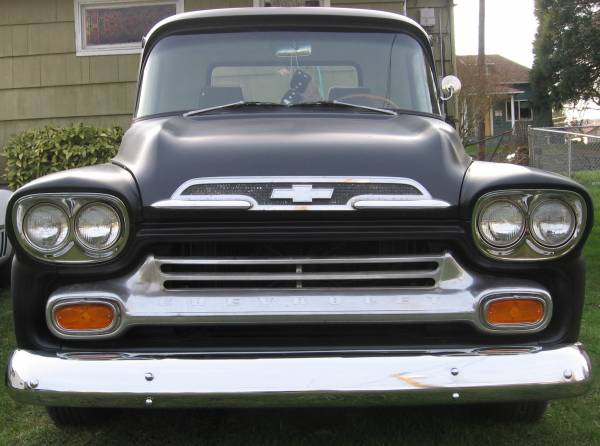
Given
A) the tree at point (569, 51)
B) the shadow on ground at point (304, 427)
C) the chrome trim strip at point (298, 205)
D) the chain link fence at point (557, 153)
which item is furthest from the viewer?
the tree at point (569, 51)

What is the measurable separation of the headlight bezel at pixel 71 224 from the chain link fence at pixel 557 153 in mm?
11163

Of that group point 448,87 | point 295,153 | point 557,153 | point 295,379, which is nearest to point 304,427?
point 295,379

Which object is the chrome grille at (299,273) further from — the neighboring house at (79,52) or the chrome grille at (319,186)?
the neighboring house at (79,52)

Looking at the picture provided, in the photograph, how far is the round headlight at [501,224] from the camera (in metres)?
2.50

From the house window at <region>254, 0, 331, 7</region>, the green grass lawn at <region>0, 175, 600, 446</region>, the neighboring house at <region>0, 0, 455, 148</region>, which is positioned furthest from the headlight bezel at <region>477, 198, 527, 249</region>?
the neighboring house at <region>0, 0, 455, 148</region>

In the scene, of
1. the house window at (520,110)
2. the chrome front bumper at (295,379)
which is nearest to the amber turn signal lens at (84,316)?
the chrome front bumper at (295,379)

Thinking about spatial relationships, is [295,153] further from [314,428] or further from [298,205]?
[314,428]

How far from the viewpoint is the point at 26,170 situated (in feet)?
24.2

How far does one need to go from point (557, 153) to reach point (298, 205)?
11.4m

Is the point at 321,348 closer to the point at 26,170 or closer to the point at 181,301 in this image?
the point at 181,301

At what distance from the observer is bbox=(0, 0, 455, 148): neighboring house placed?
26.6 feet

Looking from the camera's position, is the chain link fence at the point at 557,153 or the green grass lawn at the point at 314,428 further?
the chain link fence at the point at 557,153

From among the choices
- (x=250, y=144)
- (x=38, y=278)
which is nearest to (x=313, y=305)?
(x=250, y=144)

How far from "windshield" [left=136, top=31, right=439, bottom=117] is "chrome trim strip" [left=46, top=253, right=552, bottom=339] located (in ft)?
4.52
